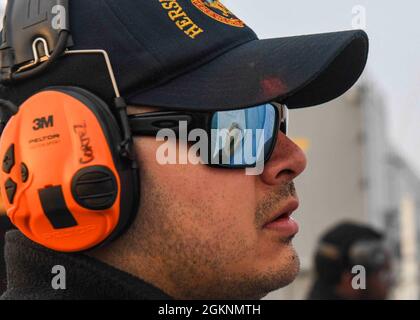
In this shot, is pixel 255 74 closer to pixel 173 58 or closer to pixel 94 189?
pixel 173 58

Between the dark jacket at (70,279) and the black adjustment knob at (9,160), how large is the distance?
19cm

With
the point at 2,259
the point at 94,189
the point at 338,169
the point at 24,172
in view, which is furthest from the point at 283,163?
the point at 338,169

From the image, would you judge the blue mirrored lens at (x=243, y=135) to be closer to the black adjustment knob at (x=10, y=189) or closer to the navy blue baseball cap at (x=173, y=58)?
the navy blue baseball cap at (x=173, y=58)

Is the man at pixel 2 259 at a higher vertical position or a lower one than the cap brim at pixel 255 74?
lower

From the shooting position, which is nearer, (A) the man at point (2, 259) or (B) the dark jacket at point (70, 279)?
(B) the dark jacket at point (70, 279)

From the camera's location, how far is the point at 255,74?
1.82 m

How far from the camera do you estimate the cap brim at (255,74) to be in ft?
5.83

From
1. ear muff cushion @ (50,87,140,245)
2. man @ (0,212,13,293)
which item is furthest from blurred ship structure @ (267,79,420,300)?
ear muff cushion @ (50,87,140,245)

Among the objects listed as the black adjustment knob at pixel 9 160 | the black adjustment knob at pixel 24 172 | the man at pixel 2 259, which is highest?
the black adjustment knob at pixel 9 160

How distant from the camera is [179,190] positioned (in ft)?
5.91

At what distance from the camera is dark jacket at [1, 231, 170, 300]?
1.76m

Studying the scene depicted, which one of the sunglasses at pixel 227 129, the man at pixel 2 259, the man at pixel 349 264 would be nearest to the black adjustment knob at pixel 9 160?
the sunglasses at pixel 227 129

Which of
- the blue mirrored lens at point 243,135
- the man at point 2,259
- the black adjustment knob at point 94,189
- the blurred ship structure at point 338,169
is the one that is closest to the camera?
the black adjustment knob at point 94,189
